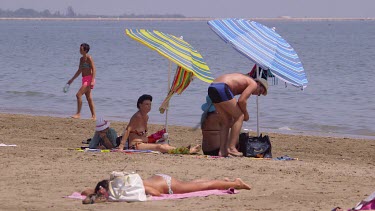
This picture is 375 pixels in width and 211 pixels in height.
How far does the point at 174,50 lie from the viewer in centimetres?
1094

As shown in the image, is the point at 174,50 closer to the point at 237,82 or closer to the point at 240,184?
the point at 237,82

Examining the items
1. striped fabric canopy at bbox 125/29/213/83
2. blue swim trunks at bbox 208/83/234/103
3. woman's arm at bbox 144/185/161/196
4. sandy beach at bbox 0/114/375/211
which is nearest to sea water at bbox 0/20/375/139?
sandy beach at bbox 0/114/375/211

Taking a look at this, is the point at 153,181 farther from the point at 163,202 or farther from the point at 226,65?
the point at 226,65

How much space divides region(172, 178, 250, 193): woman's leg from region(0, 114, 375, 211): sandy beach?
0.09m

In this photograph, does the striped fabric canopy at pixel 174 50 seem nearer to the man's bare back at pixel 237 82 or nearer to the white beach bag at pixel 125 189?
the man's bare back at pixel 237 82

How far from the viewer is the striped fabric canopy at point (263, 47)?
10586mm

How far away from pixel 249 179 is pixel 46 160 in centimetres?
236

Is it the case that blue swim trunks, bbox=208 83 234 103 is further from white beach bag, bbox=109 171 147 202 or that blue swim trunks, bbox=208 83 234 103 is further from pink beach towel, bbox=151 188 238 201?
white beach bag, bbox=109 171 147 202

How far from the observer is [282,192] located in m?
8.47

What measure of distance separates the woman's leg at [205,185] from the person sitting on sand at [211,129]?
216cm

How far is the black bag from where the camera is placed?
10.6 meters

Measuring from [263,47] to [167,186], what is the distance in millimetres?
3203

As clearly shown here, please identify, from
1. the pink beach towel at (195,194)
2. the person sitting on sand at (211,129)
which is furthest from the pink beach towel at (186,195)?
the person sitting on sand at (211,129)

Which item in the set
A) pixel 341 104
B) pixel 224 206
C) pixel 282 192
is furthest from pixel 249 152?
pixel 341 104
